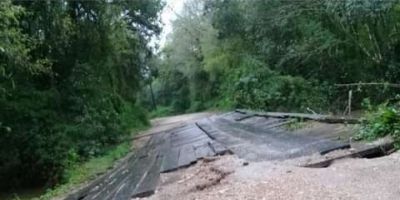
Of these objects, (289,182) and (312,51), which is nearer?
(289,182)

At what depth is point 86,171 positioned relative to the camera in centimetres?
1016

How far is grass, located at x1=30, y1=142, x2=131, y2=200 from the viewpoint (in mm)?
8836

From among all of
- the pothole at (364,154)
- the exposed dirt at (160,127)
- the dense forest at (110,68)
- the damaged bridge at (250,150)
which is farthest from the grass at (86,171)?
the pothole at (364,154)

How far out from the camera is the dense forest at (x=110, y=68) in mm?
11508

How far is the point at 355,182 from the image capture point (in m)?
4.10

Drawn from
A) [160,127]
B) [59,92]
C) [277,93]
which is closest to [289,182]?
[59,92]

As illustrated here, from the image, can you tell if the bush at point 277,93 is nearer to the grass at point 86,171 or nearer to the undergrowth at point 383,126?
the grass at point 86,171

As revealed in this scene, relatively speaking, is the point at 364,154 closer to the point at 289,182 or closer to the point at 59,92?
the point at 289,182

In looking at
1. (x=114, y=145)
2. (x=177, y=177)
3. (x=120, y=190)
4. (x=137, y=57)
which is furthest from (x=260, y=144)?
(x=137, y=57)

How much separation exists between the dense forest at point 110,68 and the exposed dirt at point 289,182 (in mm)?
3548

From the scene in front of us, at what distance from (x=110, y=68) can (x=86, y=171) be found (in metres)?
6.55

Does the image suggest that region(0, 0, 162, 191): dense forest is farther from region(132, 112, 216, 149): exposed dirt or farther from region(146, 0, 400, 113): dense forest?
region(146, 0, 400, 113): dense forest

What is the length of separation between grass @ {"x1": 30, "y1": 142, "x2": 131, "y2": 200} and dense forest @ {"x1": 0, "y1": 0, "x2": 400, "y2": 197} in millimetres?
453

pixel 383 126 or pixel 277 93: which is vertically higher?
pixel 277 93
